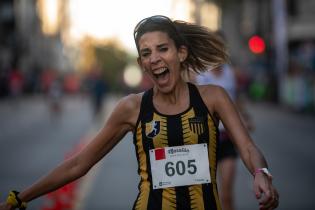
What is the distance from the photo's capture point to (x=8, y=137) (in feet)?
72.3

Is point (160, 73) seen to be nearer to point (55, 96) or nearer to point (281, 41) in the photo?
point (55, 96)

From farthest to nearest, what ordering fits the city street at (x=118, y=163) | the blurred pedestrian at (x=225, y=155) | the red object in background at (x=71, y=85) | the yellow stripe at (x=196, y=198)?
the red object in background at (x=71, y=85) → the city street at (x=118, y=163) → the blurred pedestrian at (x=225, y=155) → the yellow stripe at (x=196, y=198)

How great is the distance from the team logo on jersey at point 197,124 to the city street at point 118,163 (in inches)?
209

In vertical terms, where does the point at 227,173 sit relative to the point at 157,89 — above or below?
below

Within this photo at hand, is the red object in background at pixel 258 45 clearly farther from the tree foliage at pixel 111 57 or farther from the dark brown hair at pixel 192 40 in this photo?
the tree foliage at pixel 111 57

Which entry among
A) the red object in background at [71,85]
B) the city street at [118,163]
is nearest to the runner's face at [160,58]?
the city street at [118,163]

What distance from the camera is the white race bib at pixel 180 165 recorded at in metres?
4.17

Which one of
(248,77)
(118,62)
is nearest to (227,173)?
(248,77)

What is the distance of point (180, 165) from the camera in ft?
13.9

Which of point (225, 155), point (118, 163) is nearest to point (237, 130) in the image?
point (225, 155)

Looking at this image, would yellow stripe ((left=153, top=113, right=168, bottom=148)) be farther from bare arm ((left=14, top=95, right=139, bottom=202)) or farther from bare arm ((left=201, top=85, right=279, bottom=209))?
bare arm ((left=201, top=85, right=279, bottom=209))

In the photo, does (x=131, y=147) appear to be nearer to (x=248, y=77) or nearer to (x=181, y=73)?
(x=181, y=73)

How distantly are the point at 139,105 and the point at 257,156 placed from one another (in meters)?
0.71

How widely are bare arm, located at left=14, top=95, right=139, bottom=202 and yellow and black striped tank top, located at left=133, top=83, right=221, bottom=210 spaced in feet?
0.27
